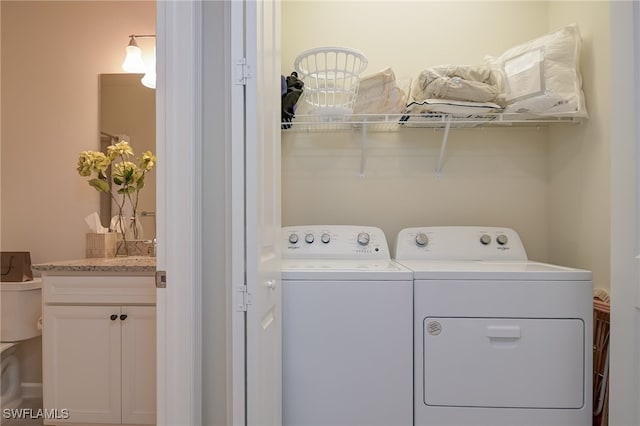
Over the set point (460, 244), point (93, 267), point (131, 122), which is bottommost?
point (93, 267)

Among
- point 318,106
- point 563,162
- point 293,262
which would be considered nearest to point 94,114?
point 318,106

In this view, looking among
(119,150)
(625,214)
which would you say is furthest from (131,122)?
(625,214)

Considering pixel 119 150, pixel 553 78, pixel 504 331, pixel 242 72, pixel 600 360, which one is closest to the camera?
pixel 242 72

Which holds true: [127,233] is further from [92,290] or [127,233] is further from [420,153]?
[420,153]

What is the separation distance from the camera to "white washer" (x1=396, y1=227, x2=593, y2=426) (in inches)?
57.3

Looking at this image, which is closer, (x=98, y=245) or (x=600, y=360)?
(x=600, y=360)

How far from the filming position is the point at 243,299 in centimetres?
109

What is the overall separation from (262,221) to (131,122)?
1.72m

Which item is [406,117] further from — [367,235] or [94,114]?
[94,114]

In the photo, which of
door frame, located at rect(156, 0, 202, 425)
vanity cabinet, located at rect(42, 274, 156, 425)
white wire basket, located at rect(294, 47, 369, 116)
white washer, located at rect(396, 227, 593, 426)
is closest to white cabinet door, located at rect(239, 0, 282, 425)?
door frame, located at rect(156, 0, 202, 425)

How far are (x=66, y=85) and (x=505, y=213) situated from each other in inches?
109

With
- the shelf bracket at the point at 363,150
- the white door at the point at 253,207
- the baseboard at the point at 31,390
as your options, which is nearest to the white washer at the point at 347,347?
the white door at the point at 253,207

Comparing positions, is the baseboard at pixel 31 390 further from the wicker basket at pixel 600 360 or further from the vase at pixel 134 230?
the wicker basket at pixel 600 360

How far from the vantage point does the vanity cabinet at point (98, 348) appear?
190 centimetres
